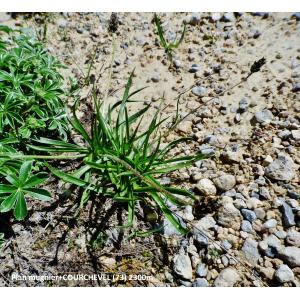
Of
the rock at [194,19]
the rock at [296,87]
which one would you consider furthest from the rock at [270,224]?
the rock at [194,19]

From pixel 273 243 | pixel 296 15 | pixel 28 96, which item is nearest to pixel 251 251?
pixel 273 243

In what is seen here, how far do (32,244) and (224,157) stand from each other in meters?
1.18

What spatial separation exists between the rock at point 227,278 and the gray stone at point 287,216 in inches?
14.7

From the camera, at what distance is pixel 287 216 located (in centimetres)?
194

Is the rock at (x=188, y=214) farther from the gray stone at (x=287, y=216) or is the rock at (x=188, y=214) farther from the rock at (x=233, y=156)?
the gray stone at (x=287, y=216)

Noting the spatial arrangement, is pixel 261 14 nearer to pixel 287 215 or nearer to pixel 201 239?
pixel 287 215

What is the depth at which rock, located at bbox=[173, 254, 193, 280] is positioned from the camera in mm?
1883

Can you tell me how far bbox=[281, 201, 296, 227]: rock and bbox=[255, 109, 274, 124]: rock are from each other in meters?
0.57

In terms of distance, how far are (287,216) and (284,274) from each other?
11.8 inches

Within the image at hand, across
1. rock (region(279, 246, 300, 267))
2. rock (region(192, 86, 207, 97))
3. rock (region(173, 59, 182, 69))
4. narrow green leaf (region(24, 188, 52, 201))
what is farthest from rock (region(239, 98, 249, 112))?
narrow green leaf (region(24, 188, 52, 201))

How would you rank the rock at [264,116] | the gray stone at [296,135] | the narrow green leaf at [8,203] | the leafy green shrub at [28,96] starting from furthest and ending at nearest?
the rock at [264,116] → the gray stone at [296,135] → the leafy green shrub at [28,96] → the narrow green leaf at [8,203]

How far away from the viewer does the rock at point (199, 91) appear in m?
2.54

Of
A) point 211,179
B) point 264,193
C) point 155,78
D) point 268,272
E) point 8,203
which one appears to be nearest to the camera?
point 8,203
